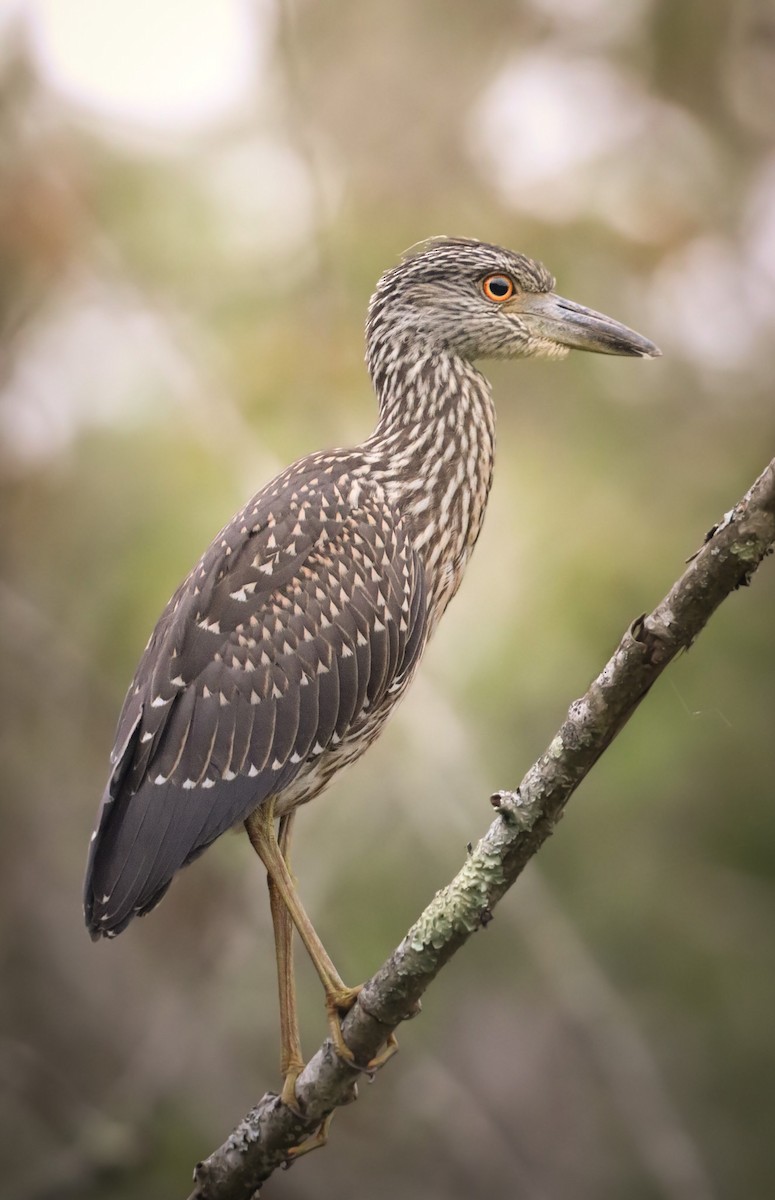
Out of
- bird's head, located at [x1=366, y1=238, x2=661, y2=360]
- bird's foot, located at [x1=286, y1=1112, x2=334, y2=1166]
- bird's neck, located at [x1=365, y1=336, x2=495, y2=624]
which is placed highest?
bird's head, located at [x1=366, y1=238, x2=661, y2=360]

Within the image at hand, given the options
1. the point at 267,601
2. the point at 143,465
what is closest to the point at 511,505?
the point at 143,465

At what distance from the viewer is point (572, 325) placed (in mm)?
4109

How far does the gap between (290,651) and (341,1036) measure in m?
1.08

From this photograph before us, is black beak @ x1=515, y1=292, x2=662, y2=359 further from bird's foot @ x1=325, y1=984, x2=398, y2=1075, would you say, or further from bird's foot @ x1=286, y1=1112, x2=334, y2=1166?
bird's foot @ x1=286, y1=1112, x2=334, y2=1166

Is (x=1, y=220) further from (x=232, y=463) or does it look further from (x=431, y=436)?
(x=431, y=436)

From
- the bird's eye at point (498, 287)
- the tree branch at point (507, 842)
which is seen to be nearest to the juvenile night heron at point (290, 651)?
the tree branch at point (507, 842)

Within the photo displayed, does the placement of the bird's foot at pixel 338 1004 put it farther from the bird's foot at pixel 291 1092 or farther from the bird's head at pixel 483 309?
the bird's head at pixel 483 309

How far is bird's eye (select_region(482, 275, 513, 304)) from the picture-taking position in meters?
4.17

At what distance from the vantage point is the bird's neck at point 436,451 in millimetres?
3922

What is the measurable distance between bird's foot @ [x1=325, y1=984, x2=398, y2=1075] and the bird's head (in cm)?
210

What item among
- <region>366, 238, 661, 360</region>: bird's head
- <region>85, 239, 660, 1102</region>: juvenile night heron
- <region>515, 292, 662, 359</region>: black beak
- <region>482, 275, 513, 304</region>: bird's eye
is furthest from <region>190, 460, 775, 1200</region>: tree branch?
<region>482, 275, 513, 304</region>: bird's eye

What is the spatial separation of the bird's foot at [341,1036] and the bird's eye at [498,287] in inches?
89.4

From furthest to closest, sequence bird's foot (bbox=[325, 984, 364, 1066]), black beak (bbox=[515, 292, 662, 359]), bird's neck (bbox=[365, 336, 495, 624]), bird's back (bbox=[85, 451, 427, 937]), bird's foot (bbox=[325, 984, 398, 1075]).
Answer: black beak (bbox=[515, 292, 662, 359]), bird's neck (bbox=[365, 336, 495, 624]), bird's back (bbox=[85, 451, 427, 937]), bird's foot (bbox=[325, 984, 364, 1066]), bird's foot (bbox=[325, 984, 398, 1075])

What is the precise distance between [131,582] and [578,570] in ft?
7.39
